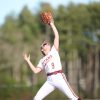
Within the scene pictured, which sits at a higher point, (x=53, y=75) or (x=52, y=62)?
(x=52, y=62)

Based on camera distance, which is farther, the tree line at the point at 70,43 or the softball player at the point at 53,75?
the tree line at the point at 70,43

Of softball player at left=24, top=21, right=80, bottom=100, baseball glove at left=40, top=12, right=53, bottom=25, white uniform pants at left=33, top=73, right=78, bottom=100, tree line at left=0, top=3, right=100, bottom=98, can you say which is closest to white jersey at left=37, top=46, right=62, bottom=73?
softball player at left=24, top=21, right=80, bottom=100

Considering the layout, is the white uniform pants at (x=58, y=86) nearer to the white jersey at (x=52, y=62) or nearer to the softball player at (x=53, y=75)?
the softball player at (x=53, y=75)

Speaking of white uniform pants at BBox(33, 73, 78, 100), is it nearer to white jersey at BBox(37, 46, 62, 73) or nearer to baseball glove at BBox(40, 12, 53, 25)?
white jersey at BBox(37, 46, 62, 73)

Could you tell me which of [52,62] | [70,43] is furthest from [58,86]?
[70,43]

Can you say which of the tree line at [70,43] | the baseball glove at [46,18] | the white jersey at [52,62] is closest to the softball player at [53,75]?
the white jersey at [52,62]

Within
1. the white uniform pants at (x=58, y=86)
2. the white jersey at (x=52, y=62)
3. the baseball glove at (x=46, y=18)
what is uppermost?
the baseball glove at (x=46, y=18)

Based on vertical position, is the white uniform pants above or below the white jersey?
below

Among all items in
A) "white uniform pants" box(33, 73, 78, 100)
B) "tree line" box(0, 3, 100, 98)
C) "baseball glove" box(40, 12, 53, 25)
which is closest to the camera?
"white uniform pants" box(33, 73, 78, 100)

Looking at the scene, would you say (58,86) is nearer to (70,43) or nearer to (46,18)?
(46,18)

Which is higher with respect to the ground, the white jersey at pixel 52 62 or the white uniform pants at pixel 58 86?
the white jersey at pixel 52 62

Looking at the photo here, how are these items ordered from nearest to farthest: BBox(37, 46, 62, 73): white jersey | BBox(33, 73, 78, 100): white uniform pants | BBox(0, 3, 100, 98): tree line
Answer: BBox(33, 73, 78, 100): white uniform pants, BBox(37, 46, 62, 73): white jersey, BBox(0, 3, 100, 98): tree line

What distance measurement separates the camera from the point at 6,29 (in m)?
77.1

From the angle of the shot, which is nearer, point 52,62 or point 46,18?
point 52,62
